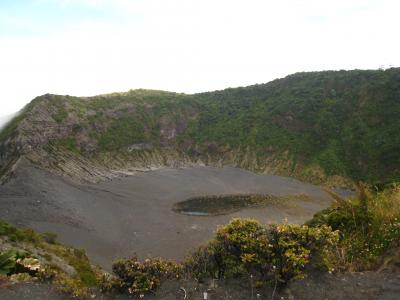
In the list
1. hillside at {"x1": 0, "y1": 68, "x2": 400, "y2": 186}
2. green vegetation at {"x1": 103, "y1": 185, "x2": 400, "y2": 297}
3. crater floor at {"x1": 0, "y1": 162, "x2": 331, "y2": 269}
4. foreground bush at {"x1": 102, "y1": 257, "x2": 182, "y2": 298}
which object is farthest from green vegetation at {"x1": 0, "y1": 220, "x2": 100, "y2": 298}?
hillside at {"x1": 0, "y1": 68, "x2": 400, "y2": 186}

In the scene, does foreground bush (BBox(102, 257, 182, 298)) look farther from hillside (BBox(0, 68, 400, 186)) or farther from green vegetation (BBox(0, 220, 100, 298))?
hillside (BBox(0, 68, 400, 186))

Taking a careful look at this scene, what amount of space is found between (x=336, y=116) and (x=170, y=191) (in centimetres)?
4026

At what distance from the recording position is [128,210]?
167 feet

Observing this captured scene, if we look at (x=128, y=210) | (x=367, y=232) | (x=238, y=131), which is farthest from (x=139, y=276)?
(x=238, y=131)

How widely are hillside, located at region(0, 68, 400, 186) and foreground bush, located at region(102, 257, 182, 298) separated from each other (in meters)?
50.9

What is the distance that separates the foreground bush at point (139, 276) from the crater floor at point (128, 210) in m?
25.9

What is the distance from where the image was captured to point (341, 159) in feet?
224

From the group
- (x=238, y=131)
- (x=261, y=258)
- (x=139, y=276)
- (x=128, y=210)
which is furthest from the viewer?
(x=238, y=131)

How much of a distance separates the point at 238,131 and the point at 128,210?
42.4 meters

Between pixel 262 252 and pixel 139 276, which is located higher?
pixel 262 252

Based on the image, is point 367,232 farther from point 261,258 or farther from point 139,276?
point 139,276

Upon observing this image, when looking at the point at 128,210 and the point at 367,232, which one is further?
the point at 128,210

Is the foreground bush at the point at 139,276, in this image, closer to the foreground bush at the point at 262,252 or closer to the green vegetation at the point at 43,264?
the foreground bush at the point at 262,252

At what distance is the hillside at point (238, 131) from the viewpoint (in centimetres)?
6381
